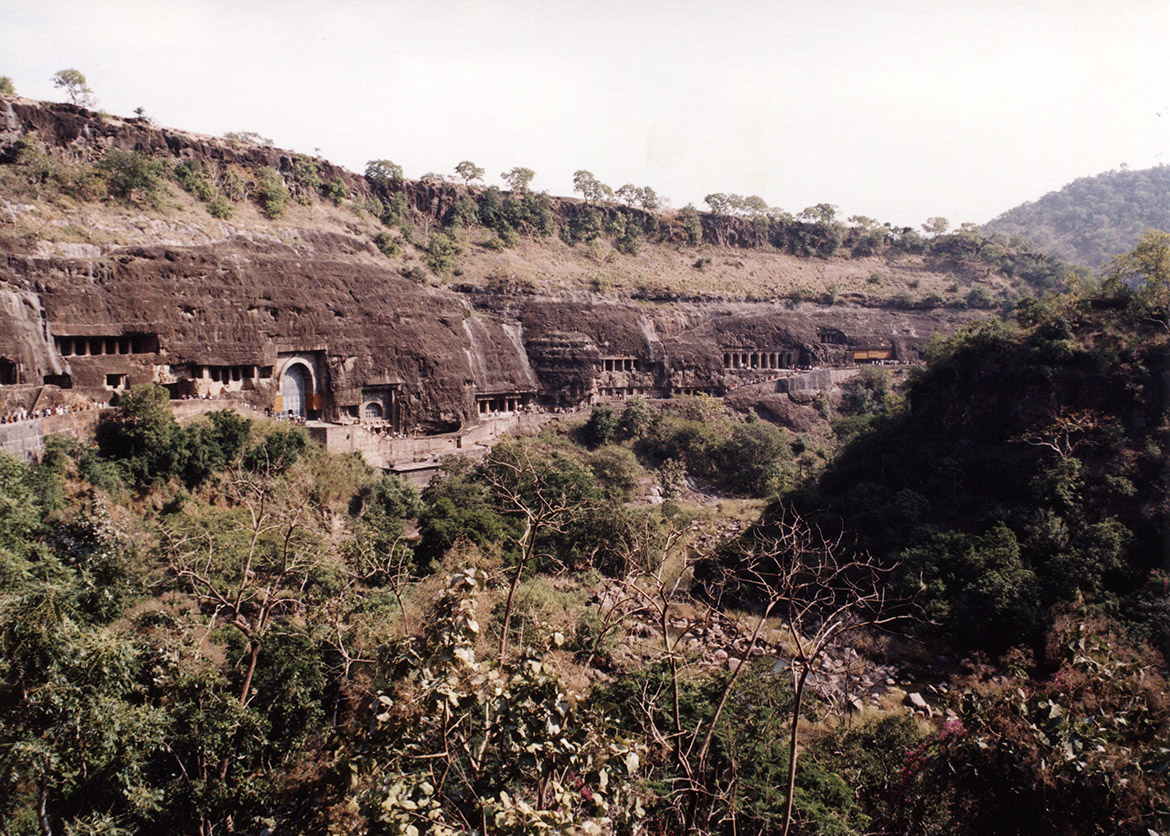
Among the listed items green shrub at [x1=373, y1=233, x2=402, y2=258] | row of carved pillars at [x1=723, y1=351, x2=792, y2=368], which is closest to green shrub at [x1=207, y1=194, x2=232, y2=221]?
green shrub at [x1=373, y1=233, x2=402, y2=258]

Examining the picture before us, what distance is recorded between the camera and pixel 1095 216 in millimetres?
102750

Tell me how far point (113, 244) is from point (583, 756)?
2402 centimetres

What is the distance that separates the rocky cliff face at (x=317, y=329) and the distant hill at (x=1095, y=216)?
2787 inches

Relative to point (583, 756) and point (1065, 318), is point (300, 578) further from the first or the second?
point (1065, 318)

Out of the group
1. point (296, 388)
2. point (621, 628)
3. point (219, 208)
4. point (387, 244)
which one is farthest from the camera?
point (387, 244)

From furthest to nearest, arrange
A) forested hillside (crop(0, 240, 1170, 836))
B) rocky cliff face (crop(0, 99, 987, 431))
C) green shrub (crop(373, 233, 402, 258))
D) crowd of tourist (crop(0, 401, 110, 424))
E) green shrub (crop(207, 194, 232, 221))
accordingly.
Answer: green shrub (crop(373, 233, 402, 258)) → green shrub (crop(207, 194, 232, 221)) → rocky cliff face (crop(0, 99, 987, 431)) → crowd of tourist (crop(0, 401, 110, 424)) → forested hillside (crop(0, 240, 1170, 836))

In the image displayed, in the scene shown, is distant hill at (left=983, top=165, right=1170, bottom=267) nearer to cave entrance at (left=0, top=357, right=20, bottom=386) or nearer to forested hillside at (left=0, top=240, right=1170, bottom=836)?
forested hillside at (left=0, top=240, right=1170, bottom=836)

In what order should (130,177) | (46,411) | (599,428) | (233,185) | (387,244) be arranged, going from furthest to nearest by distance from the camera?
(387,244), (233,185), (599,428), (130,177), (46,411)

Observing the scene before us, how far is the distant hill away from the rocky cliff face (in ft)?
232

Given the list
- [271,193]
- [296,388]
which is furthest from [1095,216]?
[296,388]

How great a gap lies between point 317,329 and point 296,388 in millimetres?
2263

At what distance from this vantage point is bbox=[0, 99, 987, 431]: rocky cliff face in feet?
66.2

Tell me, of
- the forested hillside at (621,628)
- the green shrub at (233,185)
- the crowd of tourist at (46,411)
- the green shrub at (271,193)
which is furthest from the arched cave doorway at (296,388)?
the green shrub at (233,185)

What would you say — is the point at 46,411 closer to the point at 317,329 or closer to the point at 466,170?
the point at 317,329
